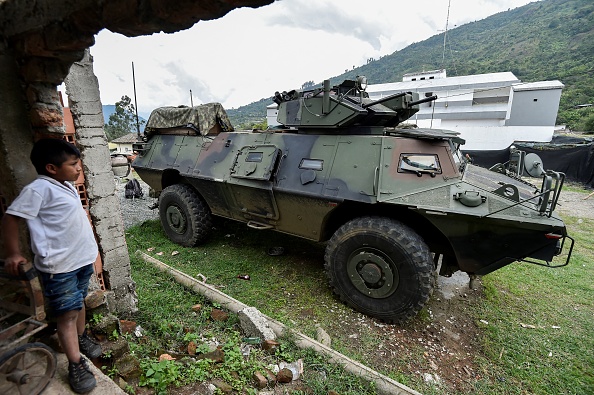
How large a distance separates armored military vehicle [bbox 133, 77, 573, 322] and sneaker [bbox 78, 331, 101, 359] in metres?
2.50

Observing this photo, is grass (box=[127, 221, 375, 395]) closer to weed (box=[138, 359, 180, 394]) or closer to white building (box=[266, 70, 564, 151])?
weed (box=[138, 359, 180, 394])

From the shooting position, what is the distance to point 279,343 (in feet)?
9.73

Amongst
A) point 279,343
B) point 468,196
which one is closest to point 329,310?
point 279,343

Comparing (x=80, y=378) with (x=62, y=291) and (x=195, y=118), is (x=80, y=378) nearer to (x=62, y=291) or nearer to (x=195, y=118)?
(x=62, y=291)

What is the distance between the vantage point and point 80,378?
186 cm

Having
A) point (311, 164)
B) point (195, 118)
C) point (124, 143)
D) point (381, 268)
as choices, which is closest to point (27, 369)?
point (381, 268)

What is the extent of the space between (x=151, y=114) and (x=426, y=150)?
16.9ft

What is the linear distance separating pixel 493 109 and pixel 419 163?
2847cm

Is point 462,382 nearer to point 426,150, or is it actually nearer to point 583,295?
point 426,150

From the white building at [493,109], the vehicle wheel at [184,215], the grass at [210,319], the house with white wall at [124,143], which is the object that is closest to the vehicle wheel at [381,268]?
the grass at [210,319]

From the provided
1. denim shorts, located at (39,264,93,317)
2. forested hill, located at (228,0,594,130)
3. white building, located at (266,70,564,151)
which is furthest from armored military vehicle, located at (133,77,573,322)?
forested hill, located at (228,0,594,130)

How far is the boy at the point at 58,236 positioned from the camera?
1.71 meters

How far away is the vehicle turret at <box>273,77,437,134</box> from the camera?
13.4 feet

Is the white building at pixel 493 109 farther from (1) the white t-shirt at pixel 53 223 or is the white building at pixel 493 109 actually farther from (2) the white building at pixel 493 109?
(1) the white t-shirt at pixel 53 223
